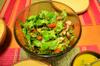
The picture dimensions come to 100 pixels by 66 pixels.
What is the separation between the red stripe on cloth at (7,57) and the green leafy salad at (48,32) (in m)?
0.13

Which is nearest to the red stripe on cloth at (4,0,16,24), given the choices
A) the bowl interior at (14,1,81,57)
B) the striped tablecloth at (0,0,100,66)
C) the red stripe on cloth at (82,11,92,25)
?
the striped tablecloth at (0,0,100,66)

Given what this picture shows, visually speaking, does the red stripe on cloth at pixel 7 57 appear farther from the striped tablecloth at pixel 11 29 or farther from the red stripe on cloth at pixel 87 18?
the red stripe on cloth at pixel 87 18

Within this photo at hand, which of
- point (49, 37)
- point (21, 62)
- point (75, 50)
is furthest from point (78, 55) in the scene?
point (21, 62)

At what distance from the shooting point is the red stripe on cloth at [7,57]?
90cm

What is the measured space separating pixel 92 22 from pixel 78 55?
0.80ft

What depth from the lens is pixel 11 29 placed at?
1003 mm

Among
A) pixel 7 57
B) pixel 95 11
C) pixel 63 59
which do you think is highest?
pixel 95 11

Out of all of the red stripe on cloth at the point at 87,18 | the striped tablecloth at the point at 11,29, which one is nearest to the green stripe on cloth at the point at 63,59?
the striped tablecloth at the point at 11,29

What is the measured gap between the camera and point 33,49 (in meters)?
0.82

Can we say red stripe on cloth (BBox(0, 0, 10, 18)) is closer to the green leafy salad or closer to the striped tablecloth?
the striped tablecloth

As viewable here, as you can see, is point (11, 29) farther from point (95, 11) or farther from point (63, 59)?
point (95, 11)

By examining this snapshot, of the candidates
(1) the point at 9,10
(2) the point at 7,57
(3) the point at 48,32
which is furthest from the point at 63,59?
(1) the point at 9,10

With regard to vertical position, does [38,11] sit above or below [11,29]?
above

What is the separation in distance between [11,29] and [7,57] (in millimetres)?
165
